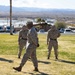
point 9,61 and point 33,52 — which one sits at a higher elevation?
point 33,52

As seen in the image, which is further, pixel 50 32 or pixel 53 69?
pixel 50 32

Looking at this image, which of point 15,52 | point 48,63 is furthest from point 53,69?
point 15,52

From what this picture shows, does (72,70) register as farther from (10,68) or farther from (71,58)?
(71,58)

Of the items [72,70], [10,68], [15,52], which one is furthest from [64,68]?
[15,52]

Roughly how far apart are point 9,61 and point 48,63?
72.0 inches

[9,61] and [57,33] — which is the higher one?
[57,33]

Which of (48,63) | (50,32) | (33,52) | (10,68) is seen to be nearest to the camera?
(33,52)

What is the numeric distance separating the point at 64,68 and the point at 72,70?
47 cm

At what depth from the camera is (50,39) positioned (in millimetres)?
14562

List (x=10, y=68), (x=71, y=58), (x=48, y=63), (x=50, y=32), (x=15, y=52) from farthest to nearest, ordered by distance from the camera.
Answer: (x=15, y=52) → (x=71, y=58) → (x=50, y=32) → (x=48, y=63) → (x=10, y=68)

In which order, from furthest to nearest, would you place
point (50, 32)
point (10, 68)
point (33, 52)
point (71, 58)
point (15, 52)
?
point (15, 52)
point (71, 58)
point (50, 32)
point (10, 68)
point (33, 52)

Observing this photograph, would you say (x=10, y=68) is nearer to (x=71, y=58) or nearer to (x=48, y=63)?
(x=48, y=63)

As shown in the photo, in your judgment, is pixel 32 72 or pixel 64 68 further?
pixel 64 68

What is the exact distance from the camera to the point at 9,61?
13734mm
